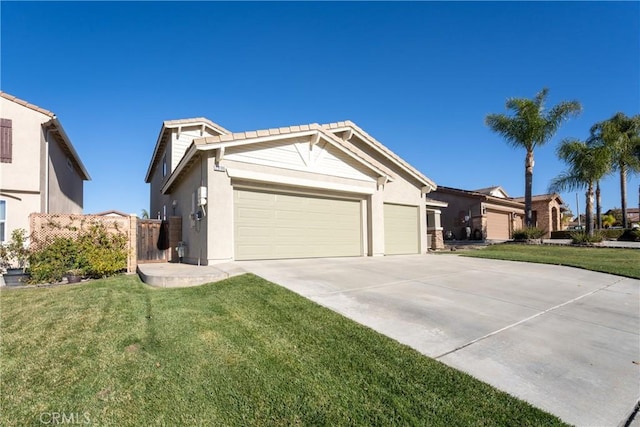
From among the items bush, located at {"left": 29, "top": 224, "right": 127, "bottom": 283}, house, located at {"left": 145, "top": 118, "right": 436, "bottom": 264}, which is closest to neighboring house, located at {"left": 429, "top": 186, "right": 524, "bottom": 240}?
house, located at {"left": 145, "top": 118, "right": 436, "bottom": 264}

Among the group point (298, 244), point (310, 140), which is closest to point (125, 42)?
point (310, 140)

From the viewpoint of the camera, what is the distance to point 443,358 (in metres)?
3.18

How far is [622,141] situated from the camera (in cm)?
1984

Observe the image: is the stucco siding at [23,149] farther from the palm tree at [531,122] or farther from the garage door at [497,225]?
the garage door at [497,225]

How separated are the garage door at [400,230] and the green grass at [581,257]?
2.22 meters

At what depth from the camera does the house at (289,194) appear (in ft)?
27.7

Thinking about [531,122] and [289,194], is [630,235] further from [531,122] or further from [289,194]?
[289,194]

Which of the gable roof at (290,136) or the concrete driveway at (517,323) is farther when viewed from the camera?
the gable roof at (290,136)

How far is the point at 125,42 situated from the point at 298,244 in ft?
29.2

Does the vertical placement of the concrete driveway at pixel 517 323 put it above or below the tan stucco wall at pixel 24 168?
below

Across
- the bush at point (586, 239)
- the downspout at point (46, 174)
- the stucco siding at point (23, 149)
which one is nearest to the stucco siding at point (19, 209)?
the stucco siding at point (23, 149)

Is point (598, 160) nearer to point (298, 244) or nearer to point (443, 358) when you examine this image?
point (298, 244)

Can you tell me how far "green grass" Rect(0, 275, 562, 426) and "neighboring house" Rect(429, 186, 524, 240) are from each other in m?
19.5

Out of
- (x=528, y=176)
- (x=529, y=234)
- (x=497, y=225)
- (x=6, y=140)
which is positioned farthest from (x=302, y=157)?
(x=497, y=225)
